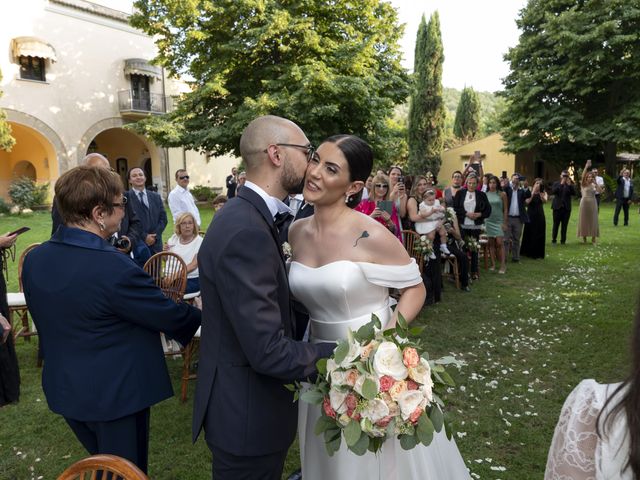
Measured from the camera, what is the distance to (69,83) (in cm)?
2556

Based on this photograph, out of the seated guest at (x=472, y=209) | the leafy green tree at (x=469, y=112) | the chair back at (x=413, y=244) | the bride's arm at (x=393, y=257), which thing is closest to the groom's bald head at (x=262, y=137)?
the bride's arm at (x=393, y=257)

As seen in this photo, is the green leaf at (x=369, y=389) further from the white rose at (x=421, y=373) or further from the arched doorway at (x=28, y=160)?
the arched doorway at (x=28, y=160)

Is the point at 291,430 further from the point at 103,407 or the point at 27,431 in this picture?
the point at 27,431

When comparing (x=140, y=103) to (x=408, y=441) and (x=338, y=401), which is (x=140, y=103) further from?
(x=408, y=441)

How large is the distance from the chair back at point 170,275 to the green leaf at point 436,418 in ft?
12.1

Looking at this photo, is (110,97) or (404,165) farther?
(404,165)

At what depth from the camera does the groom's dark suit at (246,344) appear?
1.87m

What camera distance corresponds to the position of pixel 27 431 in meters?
4.26

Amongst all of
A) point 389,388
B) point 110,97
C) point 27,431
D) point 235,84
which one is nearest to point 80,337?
point 389,388

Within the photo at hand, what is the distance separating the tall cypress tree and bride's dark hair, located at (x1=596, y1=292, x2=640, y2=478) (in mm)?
38049

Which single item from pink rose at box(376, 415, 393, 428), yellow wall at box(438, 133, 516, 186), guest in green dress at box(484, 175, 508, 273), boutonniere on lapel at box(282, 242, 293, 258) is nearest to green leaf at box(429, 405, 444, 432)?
pink rose at box(376, 415, 393, 428)

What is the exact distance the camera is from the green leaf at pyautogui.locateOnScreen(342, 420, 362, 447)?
1.74 m

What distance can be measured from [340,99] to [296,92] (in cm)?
209

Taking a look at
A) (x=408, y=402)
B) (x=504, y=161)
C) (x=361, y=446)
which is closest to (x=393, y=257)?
(x=408, y=402)
